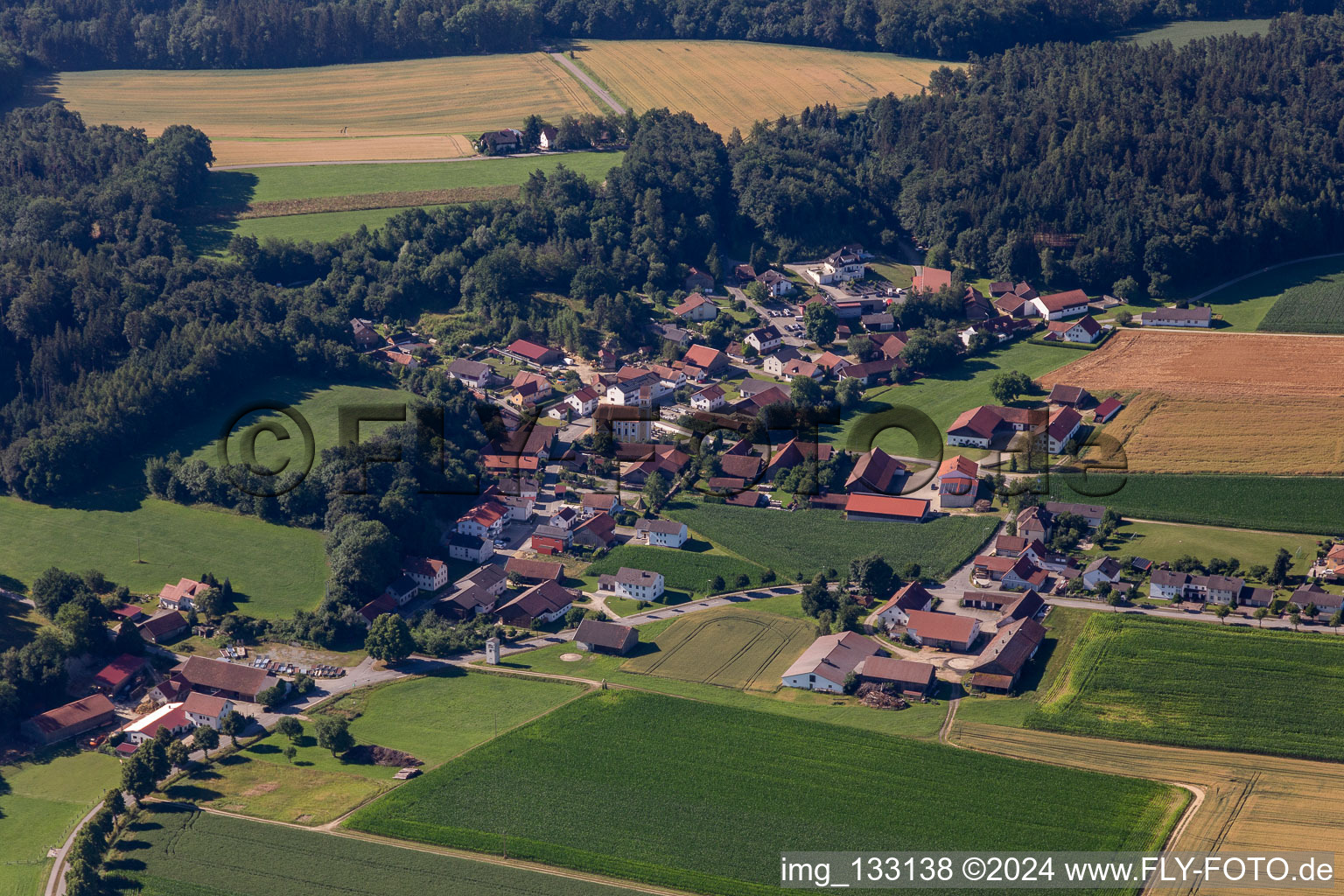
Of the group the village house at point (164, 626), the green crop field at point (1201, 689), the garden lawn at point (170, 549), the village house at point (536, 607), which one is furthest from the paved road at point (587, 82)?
the green crop field at point (1201, 689)

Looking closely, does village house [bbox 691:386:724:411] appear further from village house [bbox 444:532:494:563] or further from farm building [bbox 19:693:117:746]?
farm building [bbox 19:693:117:746]

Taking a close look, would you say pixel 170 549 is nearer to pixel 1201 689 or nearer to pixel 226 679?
pixel 226 679

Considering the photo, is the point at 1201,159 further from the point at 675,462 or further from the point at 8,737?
the point at 8,737

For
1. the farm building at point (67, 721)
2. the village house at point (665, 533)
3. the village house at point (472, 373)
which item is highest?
the village house at point (472, 373)

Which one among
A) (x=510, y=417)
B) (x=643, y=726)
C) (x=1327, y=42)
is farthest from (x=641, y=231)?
(x=1327, y=42)

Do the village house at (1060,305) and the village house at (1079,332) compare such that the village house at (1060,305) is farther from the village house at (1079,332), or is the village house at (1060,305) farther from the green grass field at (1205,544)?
A: the green grass field at (1205,544)
